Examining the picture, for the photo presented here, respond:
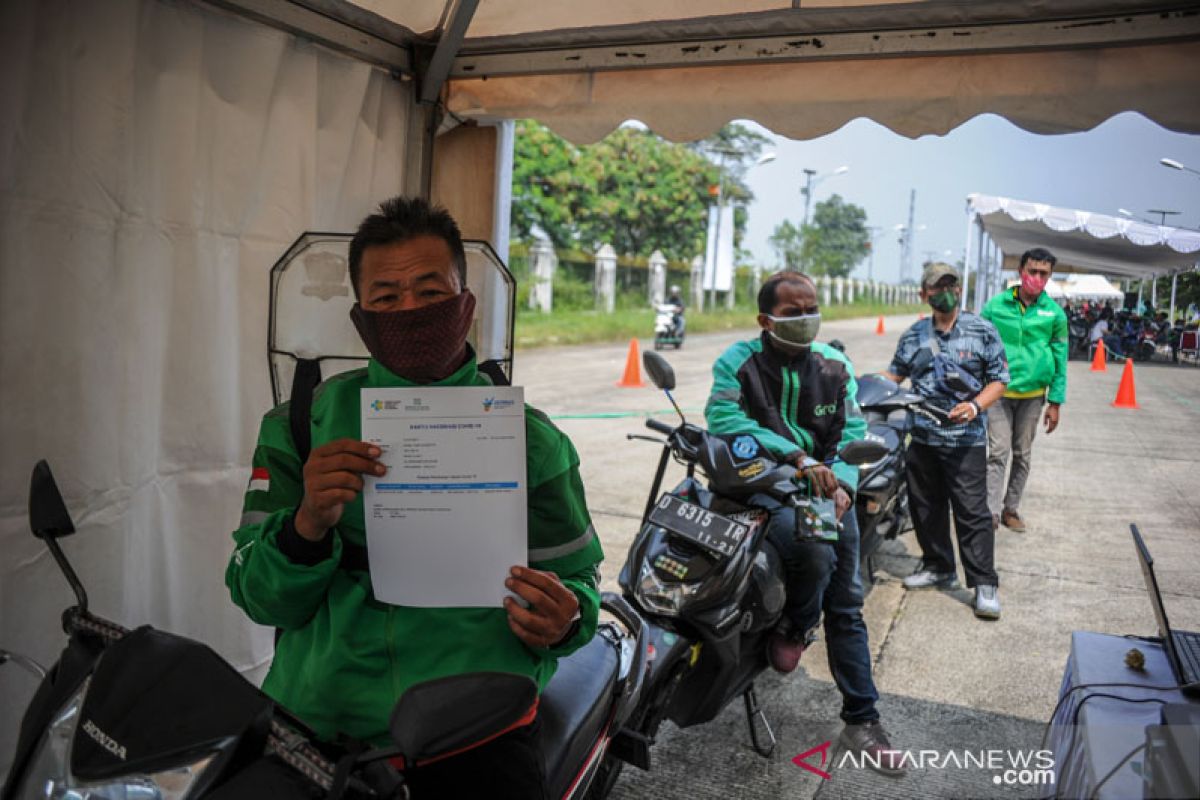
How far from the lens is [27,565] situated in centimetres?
239

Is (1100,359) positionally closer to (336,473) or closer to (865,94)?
(865,94)

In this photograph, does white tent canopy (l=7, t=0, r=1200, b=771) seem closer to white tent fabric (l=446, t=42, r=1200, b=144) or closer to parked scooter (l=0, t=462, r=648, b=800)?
white tent fabric (l=446, t=42, r=1200, b=144)

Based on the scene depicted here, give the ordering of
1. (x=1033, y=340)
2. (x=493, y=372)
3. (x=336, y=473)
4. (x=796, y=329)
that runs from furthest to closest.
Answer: (x=1033, y=340) < (x=796, y=329) < (x=493, y=372) < (x=336, y=473)

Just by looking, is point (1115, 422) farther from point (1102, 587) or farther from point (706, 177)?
point (706, 177)

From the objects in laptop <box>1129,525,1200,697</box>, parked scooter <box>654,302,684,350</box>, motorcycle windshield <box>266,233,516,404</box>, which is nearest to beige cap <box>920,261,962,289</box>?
motorcycle windshield <box>266,233,516,404</box>

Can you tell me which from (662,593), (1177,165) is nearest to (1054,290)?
(1177,165)

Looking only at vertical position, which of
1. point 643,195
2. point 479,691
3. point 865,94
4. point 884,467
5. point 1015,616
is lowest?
point 1015,616

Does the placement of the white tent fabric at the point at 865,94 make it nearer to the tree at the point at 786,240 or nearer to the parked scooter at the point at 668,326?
the parked scooter at the point at 668,326

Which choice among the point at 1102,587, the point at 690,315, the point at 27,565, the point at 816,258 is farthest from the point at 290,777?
the point at 816,258

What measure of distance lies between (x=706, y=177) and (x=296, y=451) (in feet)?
122

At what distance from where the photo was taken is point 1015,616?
15.1ft

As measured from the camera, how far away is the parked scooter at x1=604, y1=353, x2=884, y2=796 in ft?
9.52

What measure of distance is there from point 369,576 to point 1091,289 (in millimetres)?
3355

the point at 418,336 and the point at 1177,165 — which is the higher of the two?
the point at 1177,165
